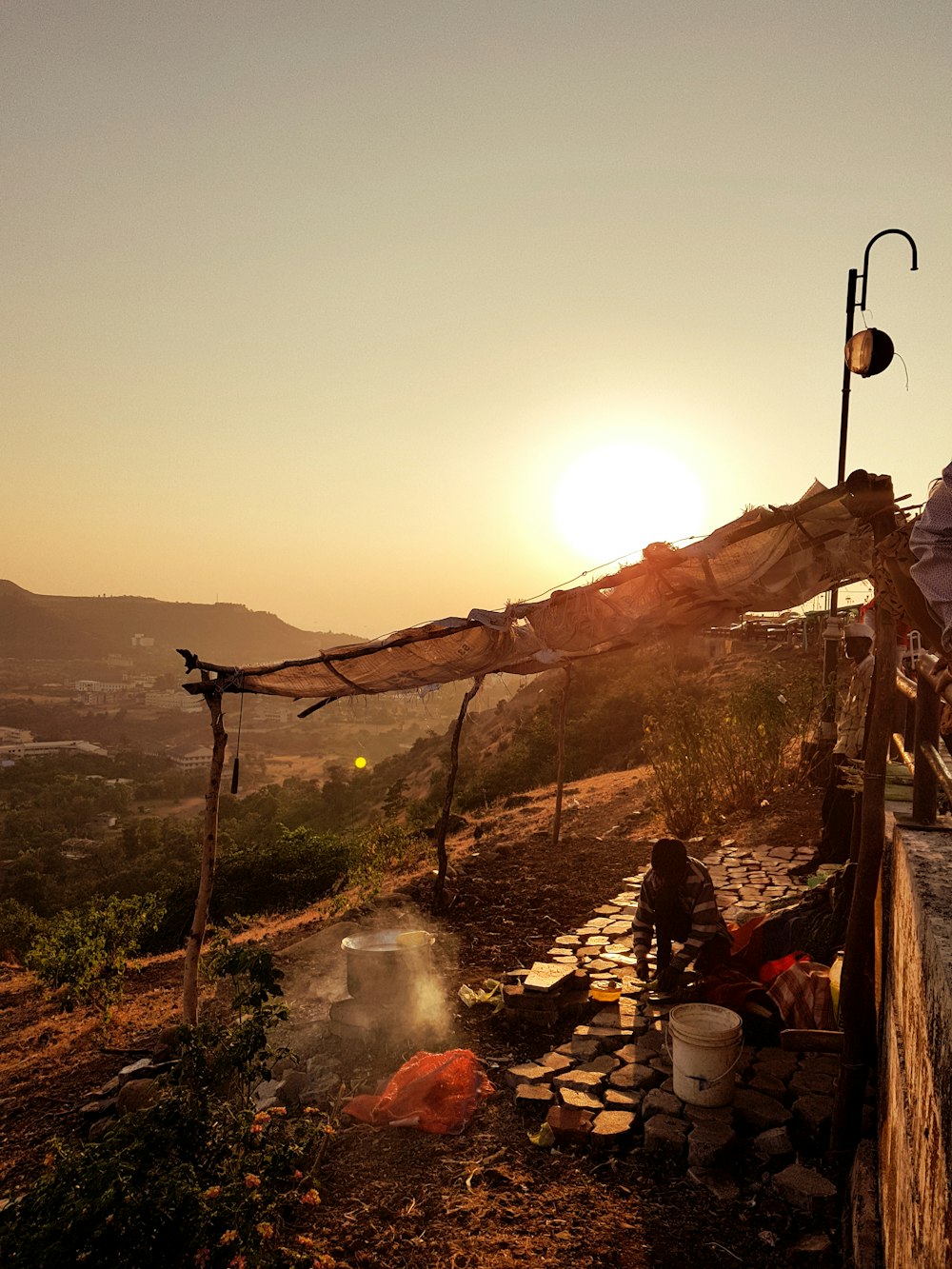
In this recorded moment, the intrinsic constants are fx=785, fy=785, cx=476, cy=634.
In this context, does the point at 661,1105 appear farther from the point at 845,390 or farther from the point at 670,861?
the point at 845,390

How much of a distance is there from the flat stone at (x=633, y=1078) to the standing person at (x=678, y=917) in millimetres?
998

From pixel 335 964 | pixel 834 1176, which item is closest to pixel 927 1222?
pixel 834 1176

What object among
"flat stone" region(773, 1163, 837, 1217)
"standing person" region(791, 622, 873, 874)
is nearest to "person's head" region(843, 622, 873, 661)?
"standing person" region(791, 622, 873, 874)

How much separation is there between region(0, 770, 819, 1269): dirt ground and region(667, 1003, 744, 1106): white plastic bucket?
1.54 feet

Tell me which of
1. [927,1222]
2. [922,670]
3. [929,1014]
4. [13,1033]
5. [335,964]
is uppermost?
[922,670]

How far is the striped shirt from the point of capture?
6230 millimetres

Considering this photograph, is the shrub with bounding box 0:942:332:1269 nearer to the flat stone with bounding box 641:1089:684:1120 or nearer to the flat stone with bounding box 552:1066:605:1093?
the flat stone with bounding box 552:1066:605:1093

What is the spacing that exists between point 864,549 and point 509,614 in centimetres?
257

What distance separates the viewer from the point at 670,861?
248 inches

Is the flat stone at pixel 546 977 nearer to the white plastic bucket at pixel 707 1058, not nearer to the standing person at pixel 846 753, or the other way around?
the white plastic bucket at pixel 707 1058

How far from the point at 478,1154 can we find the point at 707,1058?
4.99 ft

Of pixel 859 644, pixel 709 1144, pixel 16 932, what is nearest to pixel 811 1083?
pixel 709 1144

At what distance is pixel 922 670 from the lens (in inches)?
137

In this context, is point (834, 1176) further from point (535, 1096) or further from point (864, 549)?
point (864, 549)
